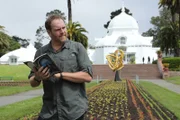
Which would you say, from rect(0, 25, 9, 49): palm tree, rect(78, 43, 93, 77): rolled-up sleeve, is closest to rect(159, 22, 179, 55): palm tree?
rect(0, 25, 9, 49): palm tree

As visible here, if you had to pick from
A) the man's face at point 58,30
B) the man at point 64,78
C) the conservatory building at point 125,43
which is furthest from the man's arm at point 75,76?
the conservatory building at point 125,43

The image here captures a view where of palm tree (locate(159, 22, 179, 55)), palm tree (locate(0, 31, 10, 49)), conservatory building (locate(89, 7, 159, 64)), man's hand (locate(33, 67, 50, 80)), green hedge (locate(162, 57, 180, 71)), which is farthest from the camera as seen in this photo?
conservatory building (locate(89, 7, 159, 64))

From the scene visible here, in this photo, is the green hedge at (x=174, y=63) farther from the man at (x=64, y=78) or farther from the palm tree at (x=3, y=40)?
the man at (x=64, y=78)

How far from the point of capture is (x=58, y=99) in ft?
10.7

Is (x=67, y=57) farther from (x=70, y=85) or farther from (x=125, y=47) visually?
(x=125, y=47)

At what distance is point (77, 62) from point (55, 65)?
0.80 ft

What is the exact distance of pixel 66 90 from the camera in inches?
129

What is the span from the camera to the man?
3.25 meters

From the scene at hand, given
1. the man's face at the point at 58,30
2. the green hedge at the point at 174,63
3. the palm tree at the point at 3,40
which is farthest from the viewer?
the green hedge at the point at 174,63

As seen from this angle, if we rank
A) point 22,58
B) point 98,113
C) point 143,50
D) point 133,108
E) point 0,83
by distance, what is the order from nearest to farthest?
point 98,113 → point 133,108 → point 0,83 → point 143,50 → point 22,58

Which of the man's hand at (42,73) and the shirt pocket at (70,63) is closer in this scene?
the man's hand at (42,73)

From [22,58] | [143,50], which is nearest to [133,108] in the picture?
[143,50]

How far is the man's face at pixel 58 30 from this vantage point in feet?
10.8

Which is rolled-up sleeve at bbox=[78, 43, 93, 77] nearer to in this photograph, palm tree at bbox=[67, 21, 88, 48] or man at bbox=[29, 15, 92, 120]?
man at bbox=[29, 15, 92, 120]
